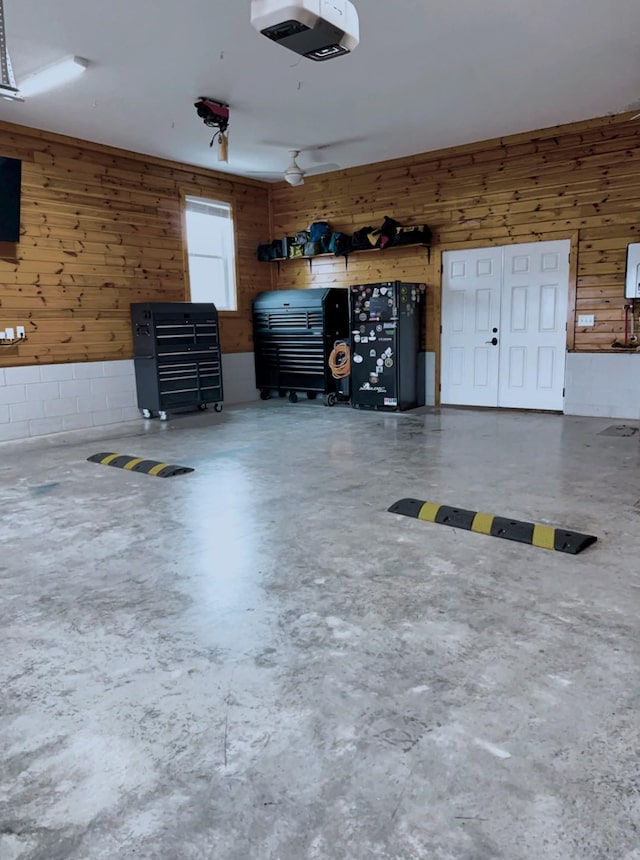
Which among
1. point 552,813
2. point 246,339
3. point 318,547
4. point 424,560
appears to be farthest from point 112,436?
point 552,813

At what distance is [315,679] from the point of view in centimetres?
198

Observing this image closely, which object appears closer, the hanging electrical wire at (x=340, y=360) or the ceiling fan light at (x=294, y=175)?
the ceiling fan light at (x=294, y=175)

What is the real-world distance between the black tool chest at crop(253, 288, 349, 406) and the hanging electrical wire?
55 millimetres

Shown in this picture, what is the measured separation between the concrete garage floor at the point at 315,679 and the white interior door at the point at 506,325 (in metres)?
3.47

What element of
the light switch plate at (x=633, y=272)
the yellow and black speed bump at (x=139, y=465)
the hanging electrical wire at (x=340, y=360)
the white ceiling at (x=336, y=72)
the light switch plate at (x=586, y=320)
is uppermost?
the white ceiling at (x=336, y=72)

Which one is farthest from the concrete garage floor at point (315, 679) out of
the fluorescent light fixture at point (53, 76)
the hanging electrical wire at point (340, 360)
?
the hanging electrical wire at point (340, 360)

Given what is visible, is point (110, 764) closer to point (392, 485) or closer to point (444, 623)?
point (444, 623)

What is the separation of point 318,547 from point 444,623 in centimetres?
96

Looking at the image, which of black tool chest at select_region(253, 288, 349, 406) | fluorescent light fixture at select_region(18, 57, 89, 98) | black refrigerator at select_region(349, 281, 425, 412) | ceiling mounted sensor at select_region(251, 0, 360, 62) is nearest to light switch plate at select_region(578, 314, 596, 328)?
black refrigerator at select_region(349, 281, 425, 412)

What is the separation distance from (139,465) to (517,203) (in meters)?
5.44

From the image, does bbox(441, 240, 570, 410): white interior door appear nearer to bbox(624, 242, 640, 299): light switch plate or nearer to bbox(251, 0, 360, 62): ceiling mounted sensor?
bbox(624, 242, 640, 299): light switch plate

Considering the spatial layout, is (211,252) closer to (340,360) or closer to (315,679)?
(340,360)

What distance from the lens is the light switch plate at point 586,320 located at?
6.85m

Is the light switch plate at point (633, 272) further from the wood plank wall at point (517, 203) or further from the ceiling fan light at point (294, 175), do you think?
the ceiling fan light at point (294, 175)
